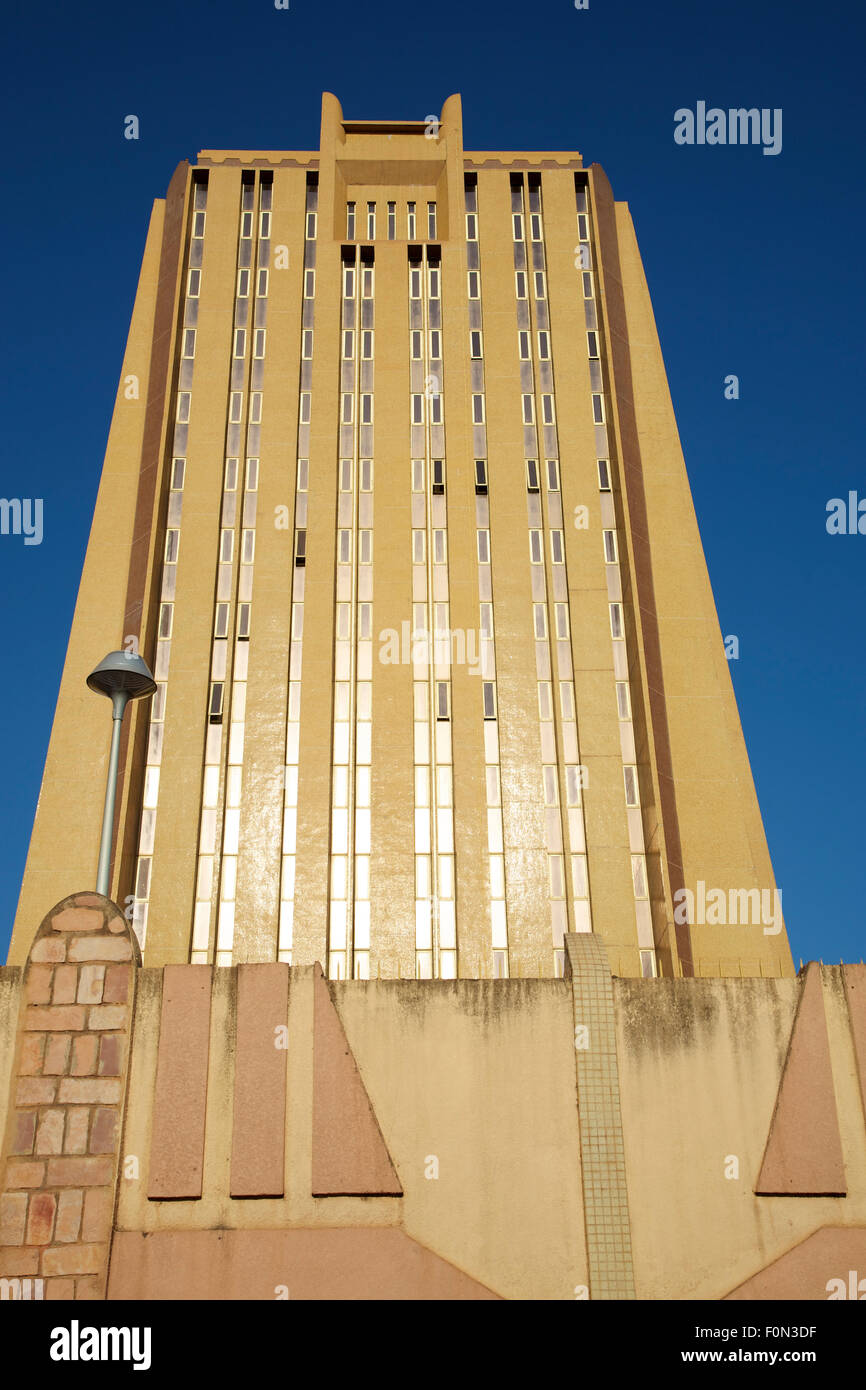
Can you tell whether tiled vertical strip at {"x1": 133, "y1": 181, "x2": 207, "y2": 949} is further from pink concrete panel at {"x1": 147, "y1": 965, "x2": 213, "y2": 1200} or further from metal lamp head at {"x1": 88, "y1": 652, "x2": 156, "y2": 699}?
metal lamp head at {"x1": 88, "y1": 652, "x2": 156, "y2": 699}

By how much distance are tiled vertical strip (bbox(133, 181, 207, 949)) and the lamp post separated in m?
15.1

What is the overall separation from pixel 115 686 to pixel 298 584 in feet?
62.7

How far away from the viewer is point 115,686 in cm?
1864

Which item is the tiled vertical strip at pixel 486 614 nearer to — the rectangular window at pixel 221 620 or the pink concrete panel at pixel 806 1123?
the rectangular window at pixel 221 620

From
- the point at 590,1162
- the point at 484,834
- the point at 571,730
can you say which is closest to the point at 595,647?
the point at 571,730

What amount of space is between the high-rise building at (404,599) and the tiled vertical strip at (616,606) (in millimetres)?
112

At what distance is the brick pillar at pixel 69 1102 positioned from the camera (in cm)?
1633

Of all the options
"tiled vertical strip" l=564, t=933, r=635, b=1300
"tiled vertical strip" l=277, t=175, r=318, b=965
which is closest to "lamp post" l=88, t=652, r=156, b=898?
"tiled vertical strip" l=564, t=933, r=635, b=1300

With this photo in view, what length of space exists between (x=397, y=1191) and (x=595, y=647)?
2154 centimetres

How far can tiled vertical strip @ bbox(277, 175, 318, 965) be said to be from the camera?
108ft

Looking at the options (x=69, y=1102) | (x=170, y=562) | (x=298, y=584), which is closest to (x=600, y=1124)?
(x=69, y=1102)

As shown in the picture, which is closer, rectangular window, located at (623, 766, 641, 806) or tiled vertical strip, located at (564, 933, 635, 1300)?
tiled vertical strip, located at (564, 933, 635, 1300)

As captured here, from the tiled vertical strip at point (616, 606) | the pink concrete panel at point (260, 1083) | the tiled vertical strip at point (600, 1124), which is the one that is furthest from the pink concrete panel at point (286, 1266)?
the tiled vertical strip at point (616, 606)

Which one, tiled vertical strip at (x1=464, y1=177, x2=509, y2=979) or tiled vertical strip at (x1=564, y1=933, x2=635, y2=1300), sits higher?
tiled vertical strip at (x1=464, y1=177, x2=509, y2=979)
